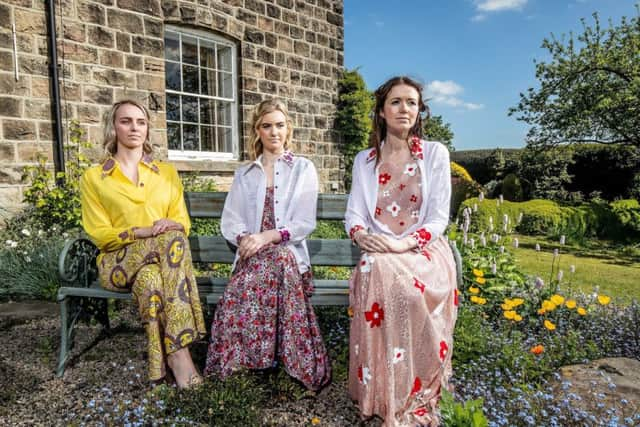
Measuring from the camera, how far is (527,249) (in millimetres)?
7832

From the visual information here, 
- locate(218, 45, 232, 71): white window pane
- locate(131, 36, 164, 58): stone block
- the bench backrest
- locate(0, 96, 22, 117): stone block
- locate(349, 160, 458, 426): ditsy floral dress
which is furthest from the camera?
locate(218, 45, 232, 71): white window pane

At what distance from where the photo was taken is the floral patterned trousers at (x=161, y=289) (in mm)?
2361

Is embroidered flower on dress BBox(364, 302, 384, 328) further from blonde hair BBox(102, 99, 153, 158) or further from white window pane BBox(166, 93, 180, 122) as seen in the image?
white window pane BBox(166, 93, 180, 122)

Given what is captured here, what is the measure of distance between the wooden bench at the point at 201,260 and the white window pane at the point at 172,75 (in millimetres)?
4157

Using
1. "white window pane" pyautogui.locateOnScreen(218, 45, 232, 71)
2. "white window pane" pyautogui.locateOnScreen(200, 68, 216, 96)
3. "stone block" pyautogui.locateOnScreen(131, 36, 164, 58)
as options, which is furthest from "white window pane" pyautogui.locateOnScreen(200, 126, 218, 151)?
"stone block" pyautogui.locateOnScreen(131, 36, 164, 58)

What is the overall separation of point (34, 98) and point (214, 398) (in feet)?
15.6

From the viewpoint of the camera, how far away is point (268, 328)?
7.74 feet

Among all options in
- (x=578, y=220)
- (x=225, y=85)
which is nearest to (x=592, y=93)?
(x=578, y=220)

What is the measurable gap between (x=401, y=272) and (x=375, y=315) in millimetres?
243

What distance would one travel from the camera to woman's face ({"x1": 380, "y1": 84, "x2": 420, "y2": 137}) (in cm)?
242

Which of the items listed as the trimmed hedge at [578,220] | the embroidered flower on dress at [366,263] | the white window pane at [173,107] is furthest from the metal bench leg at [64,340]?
the trimmed hedge at [578,220]

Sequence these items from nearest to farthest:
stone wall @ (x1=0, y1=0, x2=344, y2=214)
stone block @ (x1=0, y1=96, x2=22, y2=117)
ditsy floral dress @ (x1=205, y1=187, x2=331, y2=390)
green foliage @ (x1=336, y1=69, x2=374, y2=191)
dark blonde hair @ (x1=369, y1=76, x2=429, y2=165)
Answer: ditsy floral dress @ (x1=205, y1=187, x2=331, y2=390) → dark blonde hair @ (x1=369, y1=76, x2=429, y2=165) → stone block @ (x1=0, y1=96, x2=22, y2=117) → stone wall @ (x1=0, y1=0, x2=344, y2=214) → green foliage @ (x1=336, y1=69, x2=374, y2=191)

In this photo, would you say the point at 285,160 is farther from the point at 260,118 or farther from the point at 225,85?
the point at 225,85

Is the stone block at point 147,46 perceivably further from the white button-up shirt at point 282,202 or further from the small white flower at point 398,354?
the small white flower at point 398,354
